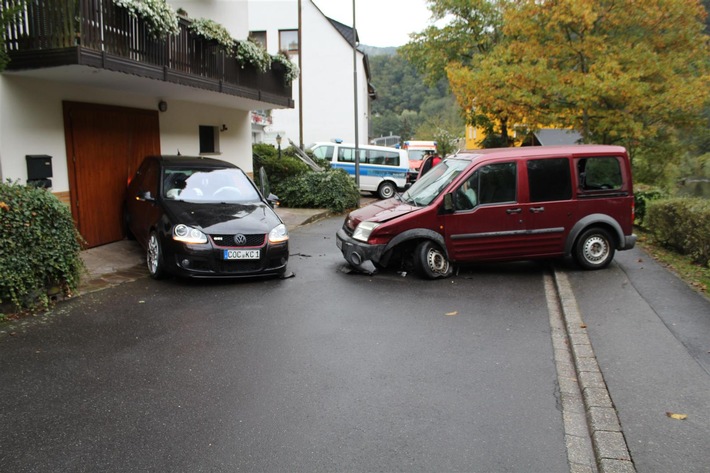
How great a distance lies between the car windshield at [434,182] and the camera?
898 cm

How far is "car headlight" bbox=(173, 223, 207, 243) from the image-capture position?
7.95 m

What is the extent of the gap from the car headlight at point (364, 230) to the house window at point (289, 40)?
27405 millimetres

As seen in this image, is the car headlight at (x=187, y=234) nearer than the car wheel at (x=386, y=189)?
Yes

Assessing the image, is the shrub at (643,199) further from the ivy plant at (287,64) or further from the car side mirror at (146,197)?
the car side mirror at (146,197)

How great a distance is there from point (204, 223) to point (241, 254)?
67 cm

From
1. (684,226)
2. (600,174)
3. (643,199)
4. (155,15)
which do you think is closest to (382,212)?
(600,174)

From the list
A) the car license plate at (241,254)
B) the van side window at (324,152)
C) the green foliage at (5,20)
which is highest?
the green foliage at (5,20)

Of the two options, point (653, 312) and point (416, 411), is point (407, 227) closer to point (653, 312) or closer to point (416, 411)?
point (653, 312)

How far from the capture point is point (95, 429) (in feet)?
12.9

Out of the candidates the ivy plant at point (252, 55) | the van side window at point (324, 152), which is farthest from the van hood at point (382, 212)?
the van side window at point (324, 152)

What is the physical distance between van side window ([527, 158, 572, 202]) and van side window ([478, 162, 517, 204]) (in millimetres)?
275

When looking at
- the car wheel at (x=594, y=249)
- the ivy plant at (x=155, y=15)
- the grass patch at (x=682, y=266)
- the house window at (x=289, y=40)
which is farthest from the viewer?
the house window at (x=289, y=40)

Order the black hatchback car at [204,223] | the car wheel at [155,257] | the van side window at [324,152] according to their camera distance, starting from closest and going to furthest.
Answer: the black hatchback car at [204,223] < the car wheel at [155,257] < the van side window at [324,152]

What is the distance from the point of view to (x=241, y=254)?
8078mm
